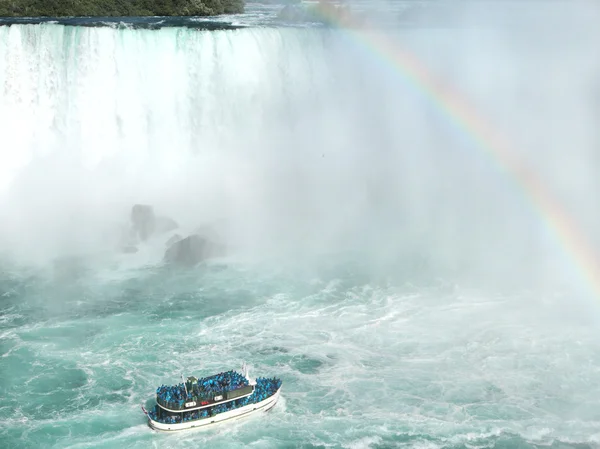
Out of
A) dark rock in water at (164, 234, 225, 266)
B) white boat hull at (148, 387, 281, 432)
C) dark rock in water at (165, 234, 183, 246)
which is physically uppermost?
dark rock in water at (165, 234, 183, 246)

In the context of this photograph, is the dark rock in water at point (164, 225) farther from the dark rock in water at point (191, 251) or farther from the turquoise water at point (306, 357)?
the turquoise water at point (306, 357)

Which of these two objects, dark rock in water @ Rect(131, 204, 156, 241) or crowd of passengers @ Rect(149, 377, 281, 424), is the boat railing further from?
dark rock in water @ Rect(131, 204, 156, 241)

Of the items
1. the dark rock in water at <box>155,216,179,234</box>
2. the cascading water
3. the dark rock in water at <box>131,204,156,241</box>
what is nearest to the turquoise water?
the cascading water

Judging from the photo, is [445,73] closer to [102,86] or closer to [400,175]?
[400,175]

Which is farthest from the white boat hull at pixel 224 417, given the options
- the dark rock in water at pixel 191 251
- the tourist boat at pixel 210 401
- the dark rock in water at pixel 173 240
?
the dark rock in water at pixel 173 240

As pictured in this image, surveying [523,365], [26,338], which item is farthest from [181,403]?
[523,365]

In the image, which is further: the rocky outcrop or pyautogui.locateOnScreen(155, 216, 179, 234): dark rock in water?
pyautogui.locateOnScreen(155, 216, 179, 234): dark rock in water
